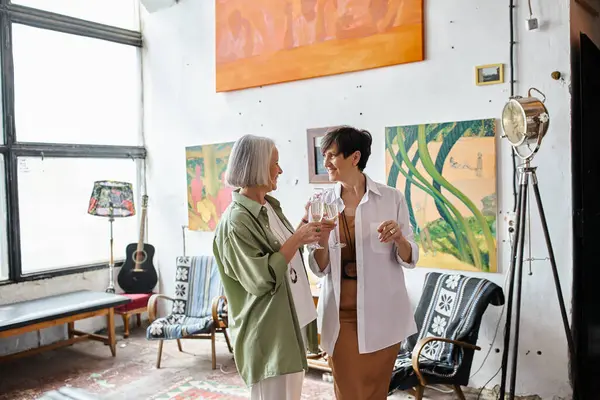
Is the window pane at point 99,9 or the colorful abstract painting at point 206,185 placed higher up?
the window pane at point 99,9

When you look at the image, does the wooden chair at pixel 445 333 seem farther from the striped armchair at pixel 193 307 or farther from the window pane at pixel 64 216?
the window pane at pixel 64 216

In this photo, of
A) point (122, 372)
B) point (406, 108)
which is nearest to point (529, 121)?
point (406, 108)

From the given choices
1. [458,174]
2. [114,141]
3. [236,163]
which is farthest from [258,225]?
[114,141]

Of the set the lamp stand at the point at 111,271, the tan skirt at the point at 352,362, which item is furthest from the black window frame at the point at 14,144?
the tan skirt at the point at 352,362

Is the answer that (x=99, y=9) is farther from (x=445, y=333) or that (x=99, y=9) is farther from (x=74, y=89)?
(x=445, y=333)

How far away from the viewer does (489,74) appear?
12.4 ft

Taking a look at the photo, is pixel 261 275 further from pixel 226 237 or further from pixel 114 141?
pixel 114 141

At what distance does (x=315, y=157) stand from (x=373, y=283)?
2.46 metres

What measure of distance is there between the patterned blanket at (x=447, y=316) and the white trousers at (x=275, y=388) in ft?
3.89

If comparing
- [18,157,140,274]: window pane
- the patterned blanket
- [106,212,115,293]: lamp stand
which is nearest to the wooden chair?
the patterned blanket

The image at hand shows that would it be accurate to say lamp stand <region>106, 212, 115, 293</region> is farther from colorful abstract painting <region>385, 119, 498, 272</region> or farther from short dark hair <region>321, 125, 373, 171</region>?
short dark hair <region>321, 125, 373, 171</region>

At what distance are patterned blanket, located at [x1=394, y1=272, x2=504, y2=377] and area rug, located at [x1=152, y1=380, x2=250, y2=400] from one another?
1.27 m

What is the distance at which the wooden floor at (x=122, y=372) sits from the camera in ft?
13.6

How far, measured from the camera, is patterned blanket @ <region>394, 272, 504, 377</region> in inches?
132
